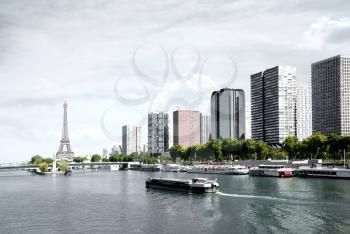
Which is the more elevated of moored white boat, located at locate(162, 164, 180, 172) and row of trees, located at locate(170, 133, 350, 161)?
row of trees, located at locate(170, 133, 350, 161)

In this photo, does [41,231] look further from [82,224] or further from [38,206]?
[38,206]

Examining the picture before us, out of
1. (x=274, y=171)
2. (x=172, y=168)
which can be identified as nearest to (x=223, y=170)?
(x=274, y=171)

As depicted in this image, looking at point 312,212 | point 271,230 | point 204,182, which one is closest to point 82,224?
point 271,230

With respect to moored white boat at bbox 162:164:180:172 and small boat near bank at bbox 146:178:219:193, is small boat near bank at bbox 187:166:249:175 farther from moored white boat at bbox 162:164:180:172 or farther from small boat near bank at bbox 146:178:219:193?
small boat near bank at bbox 146:178:219:193

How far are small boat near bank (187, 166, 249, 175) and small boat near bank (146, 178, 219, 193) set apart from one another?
49.1 metres

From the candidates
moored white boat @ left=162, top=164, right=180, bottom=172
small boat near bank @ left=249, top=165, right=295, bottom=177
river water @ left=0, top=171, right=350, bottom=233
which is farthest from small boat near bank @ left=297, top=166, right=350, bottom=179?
moored white boat @ left=162, top=164, right=180, bottom=172

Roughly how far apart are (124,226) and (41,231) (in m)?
8.57

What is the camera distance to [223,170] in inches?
5664

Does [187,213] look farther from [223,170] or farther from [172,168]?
[172,168]

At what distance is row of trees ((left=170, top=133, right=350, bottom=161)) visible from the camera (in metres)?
138

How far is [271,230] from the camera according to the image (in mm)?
43656

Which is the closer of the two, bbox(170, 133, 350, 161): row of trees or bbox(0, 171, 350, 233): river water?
bbox(0, 171, 350, 233): river water

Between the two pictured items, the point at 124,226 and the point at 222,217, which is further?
the point at 222,217

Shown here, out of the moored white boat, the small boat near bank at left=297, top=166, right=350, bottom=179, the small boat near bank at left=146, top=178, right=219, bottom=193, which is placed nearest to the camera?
the small boat near bank at left=146, top=178, right=219, bottom=193
